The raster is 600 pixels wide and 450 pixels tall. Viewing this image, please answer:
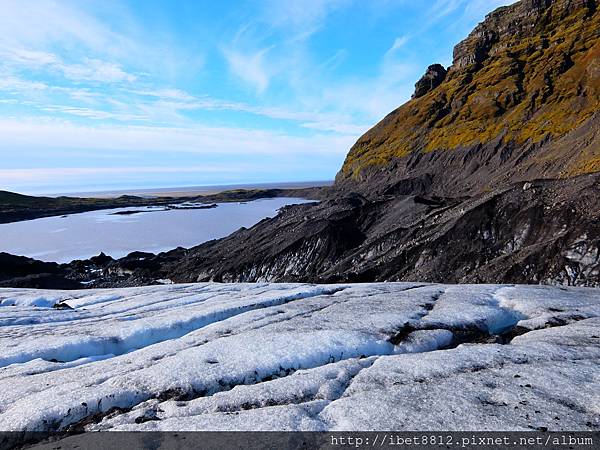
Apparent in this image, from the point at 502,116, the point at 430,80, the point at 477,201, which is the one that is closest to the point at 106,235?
the point at 477,201

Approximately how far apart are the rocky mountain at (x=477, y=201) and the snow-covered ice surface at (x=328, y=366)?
12861 millimetres

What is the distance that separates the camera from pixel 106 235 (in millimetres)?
99938

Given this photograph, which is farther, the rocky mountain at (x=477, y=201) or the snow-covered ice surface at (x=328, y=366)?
the rocky mountain at (x=477, y=201)

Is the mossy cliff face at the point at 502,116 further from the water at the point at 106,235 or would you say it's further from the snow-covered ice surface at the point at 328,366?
the water at the point at 106,235

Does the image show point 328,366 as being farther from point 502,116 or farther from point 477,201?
point 502,116

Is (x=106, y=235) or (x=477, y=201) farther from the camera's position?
(x=106, y=235)

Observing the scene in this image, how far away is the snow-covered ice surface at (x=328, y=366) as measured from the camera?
1072cm

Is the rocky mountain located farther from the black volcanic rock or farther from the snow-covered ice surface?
the black volcanic rock

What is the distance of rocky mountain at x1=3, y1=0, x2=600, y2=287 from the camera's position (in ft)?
113

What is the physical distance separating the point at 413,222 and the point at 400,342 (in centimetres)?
3350

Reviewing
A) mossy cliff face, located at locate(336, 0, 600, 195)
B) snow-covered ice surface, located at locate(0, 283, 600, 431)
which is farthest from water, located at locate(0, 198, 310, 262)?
snow-covered ice surface, located at locate(0, 283, 600, 431)

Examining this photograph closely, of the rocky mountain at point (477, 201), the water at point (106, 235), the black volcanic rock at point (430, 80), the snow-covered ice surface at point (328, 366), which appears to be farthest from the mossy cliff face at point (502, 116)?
the water at point (106, 235)

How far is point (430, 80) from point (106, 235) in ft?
472

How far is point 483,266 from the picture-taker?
115ft
